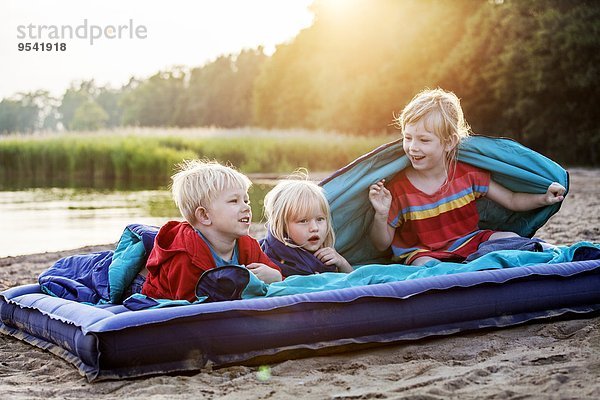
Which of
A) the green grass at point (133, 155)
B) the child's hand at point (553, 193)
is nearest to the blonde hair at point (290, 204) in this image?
the child's hand at point (553, 193)

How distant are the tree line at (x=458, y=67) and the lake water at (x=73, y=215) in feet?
27.1

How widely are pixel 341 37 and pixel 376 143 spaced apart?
34.1 feet

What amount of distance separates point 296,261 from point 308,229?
0.19 metres

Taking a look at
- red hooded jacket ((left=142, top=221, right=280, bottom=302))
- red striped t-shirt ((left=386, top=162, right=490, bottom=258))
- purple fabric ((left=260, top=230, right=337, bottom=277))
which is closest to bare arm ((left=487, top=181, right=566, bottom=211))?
red striped t-shirt ((left=386, top=162, right=490, bottom=258))

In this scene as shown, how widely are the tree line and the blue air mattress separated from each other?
1758cm

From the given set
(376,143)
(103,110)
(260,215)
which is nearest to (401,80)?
(376,143)

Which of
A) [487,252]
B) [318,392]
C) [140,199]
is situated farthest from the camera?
[140,199]

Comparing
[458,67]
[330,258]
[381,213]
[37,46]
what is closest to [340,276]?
[330,258]

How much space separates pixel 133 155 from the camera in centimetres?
1930

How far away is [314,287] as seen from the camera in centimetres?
394

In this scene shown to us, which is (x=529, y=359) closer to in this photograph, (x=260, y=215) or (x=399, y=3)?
(x=260, y=215)

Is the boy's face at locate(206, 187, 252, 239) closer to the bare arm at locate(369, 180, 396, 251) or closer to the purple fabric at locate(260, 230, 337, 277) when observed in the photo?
the purple fabric at locate(260, 230, 337, 277)

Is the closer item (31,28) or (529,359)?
(529,359)

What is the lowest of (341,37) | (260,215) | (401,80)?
(260,215)
